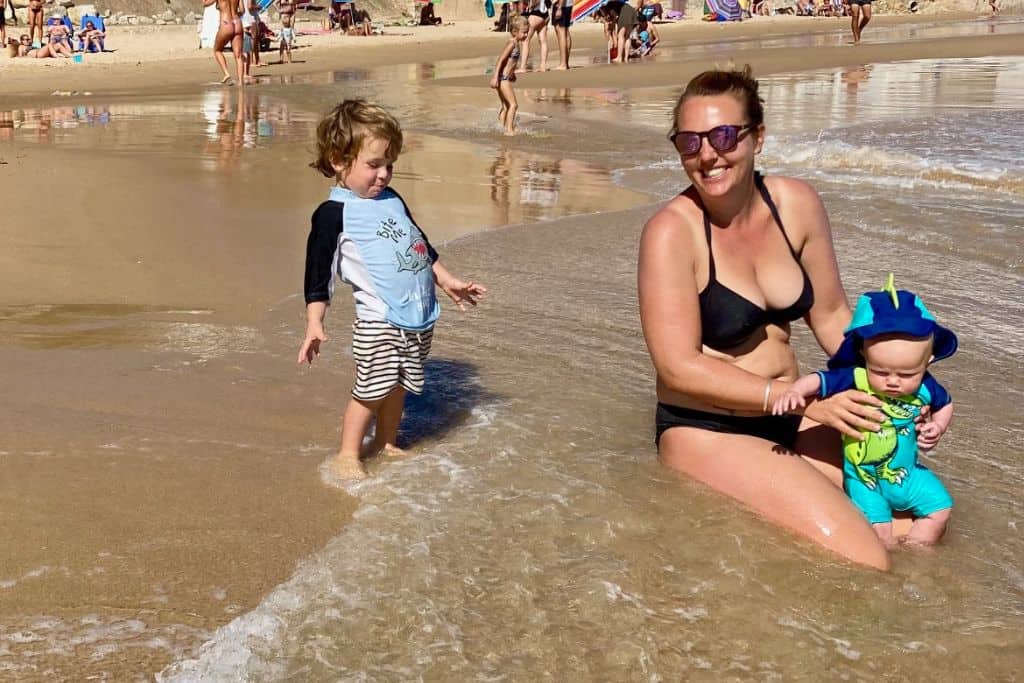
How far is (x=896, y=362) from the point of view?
315 centimetres

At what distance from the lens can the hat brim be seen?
3101 mm

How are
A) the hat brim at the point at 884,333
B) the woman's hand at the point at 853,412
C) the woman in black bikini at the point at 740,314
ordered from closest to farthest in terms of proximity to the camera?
the hat brim at the point at 884,333 < the woman's hand at the point at 853,412 < the woman in black bikini at the point at 740,314

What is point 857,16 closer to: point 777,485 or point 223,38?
point 223,38

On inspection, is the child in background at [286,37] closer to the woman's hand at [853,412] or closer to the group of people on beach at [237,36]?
the group of people on beach at [237,36]

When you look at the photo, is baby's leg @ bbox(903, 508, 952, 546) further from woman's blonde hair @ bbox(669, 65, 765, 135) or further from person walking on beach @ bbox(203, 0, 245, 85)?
person walking on beach @ bbox(203, 0, 245, 85)

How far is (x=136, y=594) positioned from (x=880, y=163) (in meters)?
8.53

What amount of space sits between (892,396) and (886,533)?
0.42 metres

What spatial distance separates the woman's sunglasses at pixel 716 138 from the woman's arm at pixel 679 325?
23 cm

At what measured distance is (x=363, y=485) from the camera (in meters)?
3.67

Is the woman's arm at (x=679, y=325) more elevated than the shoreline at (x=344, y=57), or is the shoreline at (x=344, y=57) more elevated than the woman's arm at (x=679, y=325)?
the shoreline at (x=344, y=57)

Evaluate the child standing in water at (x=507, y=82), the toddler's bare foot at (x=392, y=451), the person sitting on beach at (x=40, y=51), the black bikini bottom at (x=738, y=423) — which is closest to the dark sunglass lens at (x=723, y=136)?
the black bikini bottom at (x=738, y=423)

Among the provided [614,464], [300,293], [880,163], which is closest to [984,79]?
[880,163]

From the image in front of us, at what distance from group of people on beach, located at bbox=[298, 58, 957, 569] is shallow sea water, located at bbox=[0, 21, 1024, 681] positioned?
0.15 metres

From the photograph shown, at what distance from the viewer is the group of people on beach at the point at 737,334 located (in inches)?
128
